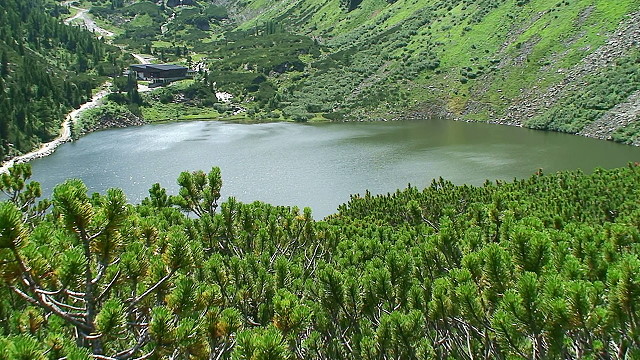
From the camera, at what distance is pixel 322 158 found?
4688 centimetres

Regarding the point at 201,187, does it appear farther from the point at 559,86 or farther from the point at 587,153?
the point at 559,86

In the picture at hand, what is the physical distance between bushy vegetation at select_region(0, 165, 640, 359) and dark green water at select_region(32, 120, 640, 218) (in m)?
23.7

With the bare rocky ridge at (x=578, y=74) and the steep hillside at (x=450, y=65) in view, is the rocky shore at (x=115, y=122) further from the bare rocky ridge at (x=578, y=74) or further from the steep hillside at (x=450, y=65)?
the bare rocky ridge at (x=578, y=74)

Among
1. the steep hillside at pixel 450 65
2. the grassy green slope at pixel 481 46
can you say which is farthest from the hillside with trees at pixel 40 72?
the grassy green slope at pixel 481 46

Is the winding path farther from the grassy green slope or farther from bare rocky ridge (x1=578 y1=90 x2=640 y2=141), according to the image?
bare rocky ridge (x1=578 y1=90 x2=640 y2=141)

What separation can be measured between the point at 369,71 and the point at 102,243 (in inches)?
3554

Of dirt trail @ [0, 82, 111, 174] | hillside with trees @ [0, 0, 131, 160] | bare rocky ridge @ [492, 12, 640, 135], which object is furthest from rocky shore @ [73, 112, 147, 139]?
bare rocky ridge @ [492, 12, 640, 135]

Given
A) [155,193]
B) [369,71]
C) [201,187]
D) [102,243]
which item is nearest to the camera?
[102,243]

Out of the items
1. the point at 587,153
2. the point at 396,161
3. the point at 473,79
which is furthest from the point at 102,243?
the point at 473,79

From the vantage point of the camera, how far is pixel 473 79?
7500cm

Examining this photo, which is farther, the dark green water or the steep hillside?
the steep hillside

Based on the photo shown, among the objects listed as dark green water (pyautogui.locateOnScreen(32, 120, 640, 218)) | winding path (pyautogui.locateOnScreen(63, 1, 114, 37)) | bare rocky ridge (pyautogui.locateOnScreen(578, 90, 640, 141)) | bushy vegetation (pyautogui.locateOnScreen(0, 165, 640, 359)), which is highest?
winding path (pyautogui.locateOnScreen(63, 1, 114, 37))

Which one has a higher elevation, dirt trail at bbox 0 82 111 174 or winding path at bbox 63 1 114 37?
winding path at bbox 63 1 114 37

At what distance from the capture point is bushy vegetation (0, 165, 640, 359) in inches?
144
